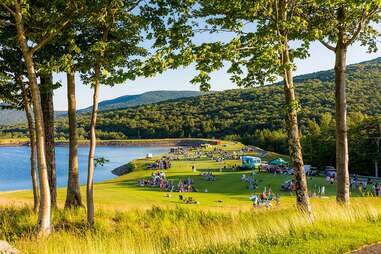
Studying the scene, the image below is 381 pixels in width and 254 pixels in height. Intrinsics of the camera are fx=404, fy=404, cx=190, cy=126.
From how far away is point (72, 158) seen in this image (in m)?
16.2

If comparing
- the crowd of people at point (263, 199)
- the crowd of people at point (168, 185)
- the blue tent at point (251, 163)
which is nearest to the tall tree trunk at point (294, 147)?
the crowd of people at point (263, 199)

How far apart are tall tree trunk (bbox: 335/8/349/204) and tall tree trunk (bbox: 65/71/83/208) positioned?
1006 centimetres

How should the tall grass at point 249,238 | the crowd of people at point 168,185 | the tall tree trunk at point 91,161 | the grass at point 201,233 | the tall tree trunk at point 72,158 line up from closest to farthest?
1. the tall grass at point 249,238
2. the grass at point 201,233
3. the tall tree trunk at point 91,161
4. the tall tree trunk at point 72,158
5. the crowd of people at point 168,185

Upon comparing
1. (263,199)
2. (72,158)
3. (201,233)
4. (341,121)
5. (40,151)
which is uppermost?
(341,121)

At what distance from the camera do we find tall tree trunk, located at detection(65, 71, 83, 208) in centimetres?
1623

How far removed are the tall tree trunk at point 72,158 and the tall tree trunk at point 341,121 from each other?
10060mm

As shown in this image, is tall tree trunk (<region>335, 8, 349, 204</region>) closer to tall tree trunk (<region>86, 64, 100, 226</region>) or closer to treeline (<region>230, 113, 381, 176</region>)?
tall tree trunk (<region>86, 64, 100, 226</region>)

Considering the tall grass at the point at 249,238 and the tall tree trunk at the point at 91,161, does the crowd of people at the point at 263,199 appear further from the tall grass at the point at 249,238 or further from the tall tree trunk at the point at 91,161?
the tall tree trunk at the point at 91,161

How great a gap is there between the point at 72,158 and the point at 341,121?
34.0 feet

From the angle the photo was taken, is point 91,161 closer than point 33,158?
Yes

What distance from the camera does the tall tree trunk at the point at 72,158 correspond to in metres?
16.2

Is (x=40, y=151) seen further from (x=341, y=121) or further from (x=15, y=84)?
(x=341, y=121)

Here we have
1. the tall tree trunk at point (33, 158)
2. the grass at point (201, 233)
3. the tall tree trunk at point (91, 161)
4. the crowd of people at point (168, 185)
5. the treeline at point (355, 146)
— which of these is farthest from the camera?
the treeline at point (355, 146)

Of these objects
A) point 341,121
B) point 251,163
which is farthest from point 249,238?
point 251,163
